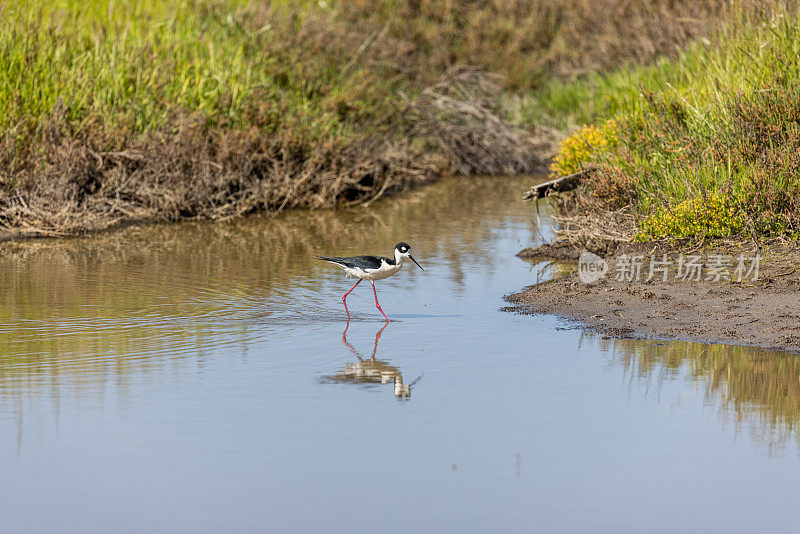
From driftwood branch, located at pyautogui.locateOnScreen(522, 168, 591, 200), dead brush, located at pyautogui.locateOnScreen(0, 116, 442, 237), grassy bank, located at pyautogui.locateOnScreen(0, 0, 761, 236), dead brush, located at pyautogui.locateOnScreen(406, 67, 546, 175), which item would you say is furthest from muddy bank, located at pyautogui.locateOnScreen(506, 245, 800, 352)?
dead brush, located at pyautogui.locateOnScreen(406, 67, 546, 175)

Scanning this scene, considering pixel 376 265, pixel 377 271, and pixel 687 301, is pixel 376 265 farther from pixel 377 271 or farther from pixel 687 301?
pixel 687 301

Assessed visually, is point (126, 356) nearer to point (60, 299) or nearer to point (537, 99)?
point (60, 299)

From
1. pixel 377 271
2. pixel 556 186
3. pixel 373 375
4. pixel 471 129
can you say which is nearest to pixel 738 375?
pixel 373 375

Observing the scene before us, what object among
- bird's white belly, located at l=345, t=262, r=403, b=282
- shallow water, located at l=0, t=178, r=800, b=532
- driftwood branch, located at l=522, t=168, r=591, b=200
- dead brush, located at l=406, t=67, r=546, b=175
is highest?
dead brush, located at l=406, t=67, r=546, b=175

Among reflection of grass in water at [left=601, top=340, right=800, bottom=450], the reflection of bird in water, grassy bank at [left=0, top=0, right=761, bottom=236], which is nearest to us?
reflection of grass in water at [left=601, top=340, right=800, bottom=450]

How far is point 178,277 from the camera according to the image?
38.8 feet

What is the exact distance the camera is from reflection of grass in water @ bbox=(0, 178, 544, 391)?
877 cm

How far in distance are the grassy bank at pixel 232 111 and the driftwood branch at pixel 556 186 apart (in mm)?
2976

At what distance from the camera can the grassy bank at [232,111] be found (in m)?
15.1

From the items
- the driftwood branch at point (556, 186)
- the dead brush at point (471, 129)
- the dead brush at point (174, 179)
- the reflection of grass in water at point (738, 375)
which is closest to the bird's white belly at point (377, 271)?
the reflection of grass in water at point (738, 375)

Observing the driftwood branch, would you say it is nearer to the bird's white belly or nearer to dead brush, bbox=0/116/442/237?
dead brush, bbox=0/116/442/237

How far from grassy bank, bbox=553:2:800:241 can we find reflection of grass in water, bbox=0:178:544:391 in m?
1.72

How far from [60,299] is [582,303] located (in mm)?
4562

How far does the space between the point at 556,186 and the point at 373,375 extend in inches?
271
